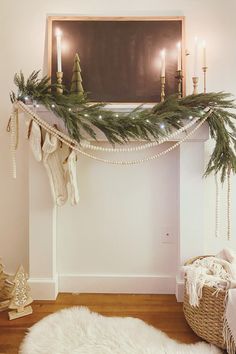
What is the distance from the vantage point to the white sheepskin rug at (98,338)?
62.4 inches

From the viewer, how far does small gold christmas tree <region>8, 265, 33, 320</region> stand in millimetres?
1962

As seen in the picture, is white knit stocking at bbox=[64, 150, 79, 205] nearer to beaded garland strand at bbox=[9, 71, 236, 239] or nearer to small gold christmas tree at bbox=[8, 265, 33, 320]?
beaded garland strand at bbox=[9, 71, 236, 239]

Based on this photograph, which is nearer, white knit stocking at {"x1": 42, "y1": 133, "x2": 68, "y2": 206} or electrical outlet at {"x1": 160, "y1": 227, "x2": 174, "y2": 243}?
white knit stocking at {"x1": 42, "y1": 133, "x2": 68, "y2": 206}

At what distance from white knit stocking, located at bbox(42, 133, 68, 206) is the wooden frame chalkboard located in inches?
19.9

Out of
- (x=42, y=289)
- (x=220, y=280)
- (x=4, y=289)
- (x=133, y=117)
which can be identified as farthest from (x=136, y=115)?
(x=4, y=289)

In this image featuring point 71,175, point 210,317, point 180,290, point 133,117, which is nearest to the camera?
point 210,317

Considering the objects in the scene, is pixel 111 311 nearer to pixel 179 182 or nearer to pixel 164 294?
pixel 164 294

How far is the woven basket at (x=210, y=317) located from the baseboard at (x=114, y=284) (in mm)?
573

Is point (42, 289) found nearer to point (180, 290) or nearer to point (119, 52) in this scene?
point (180, 290)

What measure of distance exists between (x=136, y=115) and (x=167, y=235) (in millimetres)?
921

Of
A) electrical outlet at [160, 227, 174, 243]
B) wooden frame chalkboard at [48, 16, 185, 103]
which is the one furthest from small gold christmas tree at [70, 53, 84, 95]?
electrical outlet at [160, 227, 174, 243]

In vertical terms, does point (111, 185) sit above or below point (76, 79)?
below

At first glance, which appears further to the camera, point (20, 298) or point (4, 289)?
point (4, 289)

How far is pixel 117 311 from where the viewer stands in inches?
79.1
